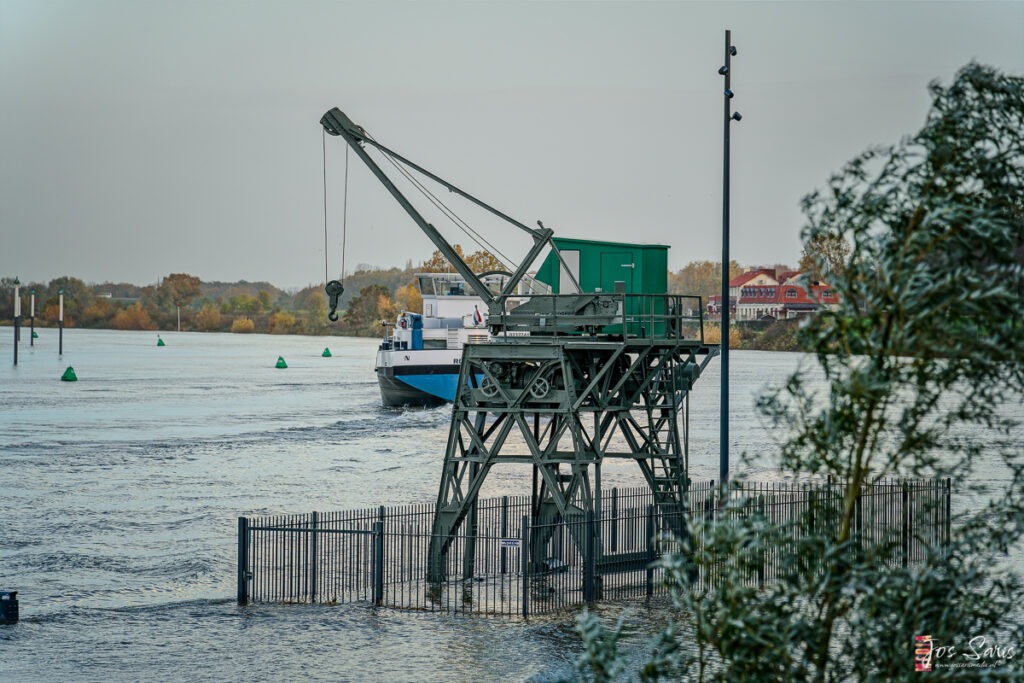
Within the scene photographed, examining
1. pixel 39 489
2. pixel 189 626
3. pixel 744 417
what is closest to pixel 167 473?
pixel 39 489

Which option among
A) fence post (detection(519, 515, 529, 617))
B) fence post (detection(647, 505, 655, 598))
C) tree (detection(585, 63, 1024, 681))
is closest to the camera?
tree (detection(585, 63, 1024, 681))

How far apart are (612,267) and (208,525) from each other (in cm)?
1900

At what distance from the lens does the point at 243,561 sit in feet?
83.7

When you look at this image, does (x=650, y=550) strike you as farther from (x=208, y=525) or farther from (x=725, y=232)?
(x=208, y=525)

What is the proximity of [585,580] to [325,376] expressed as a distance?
12128 centimetres

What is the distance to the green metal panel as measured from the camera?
28812mm

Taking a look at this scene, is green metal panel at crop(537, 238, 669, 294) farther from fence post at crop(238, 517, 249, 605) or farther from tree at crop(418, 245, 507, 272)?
tree at crop(418, 245, 507, 272)

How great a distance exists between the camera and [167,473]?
56.3m

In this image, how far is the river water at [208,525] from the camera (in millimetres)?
21750

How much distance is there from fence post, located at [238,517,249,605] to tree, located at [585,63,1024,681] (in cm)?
1558

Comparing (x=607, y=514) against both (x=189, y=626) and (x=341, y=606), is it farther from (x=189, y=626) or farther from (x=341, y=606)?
(x=189, y=626)
